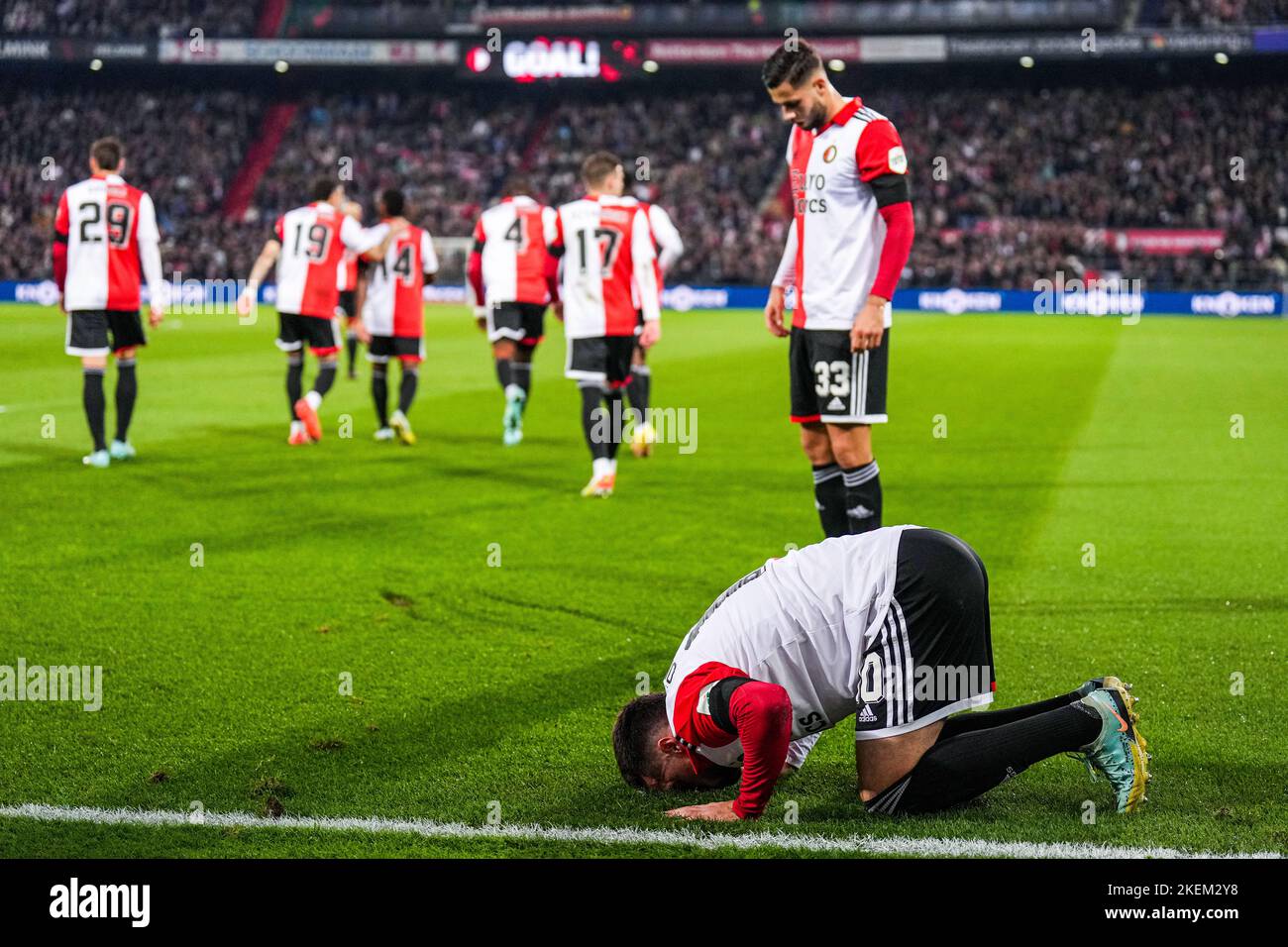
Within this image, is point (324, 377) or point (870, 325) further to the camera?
point (324, 377)

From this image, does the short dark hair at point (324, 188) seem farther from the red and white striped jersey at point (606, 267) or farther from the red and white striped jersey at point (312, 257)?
the red and white striped jersey at point (606, 267)

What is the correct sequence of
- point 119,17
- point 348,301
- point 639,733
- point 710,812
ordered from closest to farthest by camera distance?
point 710,812 → point 639,733 → point 348,301 → point 119,17

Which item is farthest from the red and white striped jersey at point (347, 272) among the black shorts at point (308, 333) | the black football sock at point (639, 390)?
the black football sock at point (639, 390)

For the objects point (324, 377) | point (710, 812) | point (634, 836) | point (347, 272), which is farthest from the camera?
point (347, 272)

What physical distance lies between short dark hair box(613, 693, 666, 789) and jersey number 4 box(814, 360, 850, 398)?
7.66 feet

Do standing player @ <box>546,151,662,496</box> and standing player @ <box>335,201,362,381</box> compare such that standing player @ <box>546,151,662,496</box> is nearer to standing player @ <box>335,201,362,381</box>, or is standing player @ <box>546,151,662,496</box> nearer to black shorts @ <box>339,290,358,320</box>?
standing player @ <box>335,201,362,381</box>

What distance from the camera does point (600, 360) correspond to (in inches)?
392

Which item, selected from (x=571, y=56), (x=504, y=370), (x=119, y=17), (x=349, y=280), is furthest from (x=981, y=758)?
(x=119, y=17)

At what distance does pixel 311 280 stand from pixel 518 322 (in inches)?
69.8

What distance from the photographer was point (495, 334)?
39.8 ft

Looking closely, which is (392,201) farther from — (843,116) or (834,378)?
(834,378)
